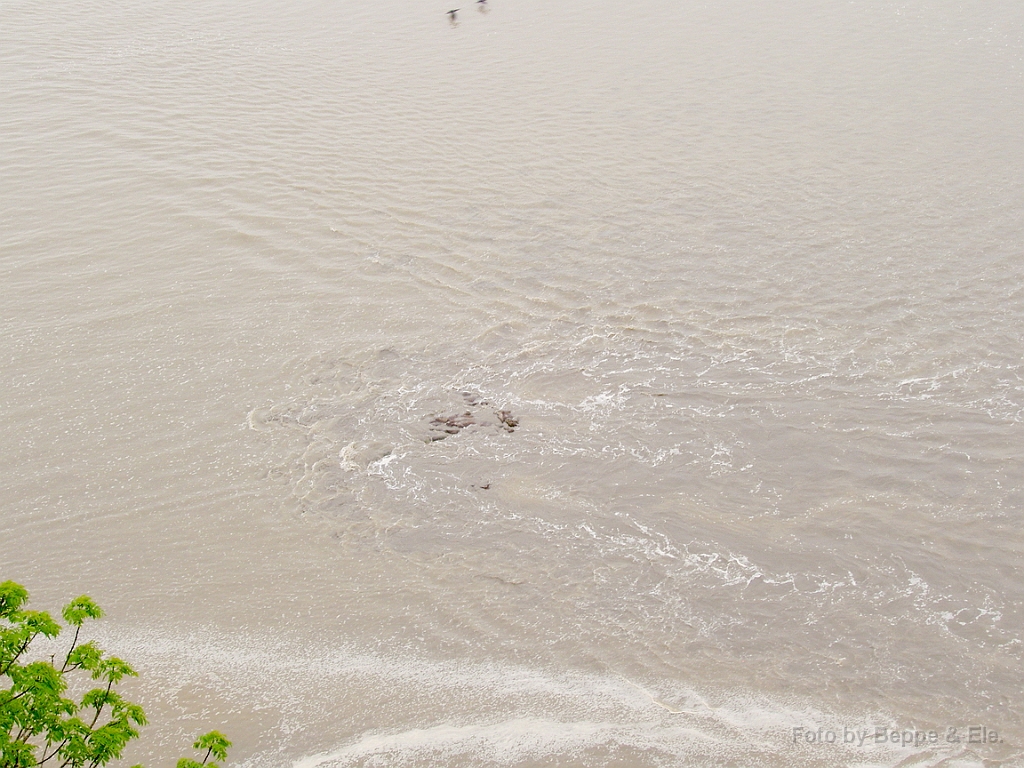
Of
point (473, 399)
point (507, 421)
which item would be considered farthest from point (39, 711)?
point (473, 399)

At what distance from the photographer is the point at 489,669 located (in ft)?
24.0

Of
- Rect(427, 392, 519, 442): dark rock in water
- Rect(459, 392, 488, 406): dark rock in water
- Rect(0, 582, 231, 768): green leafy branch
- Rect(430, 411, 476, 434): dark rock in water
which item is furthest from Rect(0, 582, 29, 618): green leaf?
Rect(459, 392, 488, 406): dark rock in water

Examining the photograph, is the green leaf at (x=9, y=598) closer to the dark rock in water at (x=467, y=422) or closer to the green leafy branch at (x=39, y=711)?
the green leafy branch at (x=39, y=711)

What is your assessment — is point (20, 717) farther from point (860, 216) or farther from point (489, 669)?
point (860, 216)

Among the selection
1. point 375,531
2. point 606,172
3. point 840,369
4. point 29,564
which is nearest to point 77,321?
point 29,564

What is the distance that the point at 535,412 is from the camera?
9.87 metres

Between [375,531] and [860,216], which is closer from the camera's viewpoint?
[375,531]

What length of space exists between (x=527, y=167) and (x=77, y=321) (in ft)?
25.4

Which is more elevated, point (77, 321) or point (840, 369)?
point (77, 321)

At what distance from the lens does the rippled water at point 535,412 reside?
717 cm

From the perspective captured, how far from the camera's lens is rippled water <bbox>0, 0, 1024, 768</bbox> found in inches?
282

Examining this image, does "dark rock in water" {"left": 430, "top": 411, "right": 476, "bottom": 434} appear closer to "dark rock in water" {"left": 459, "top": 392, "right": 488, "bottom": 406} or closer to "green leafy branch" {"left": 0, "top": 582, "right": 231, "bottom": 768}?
"dark rock in water" {"left": 459, "top": 392, "right": 488, "bottom": 406}

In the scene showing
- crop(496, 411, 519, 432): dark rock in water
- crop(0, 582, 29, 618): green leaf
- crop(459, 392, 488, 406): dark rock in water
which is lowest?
crop(496, 411, 519, 432): dark rock in water

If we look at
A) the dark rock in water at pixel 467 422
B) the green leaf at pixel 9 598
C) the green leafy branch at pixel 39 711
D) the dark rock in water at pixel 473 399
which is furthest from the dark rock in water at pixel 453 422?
the green leaf at pixel 9 598
